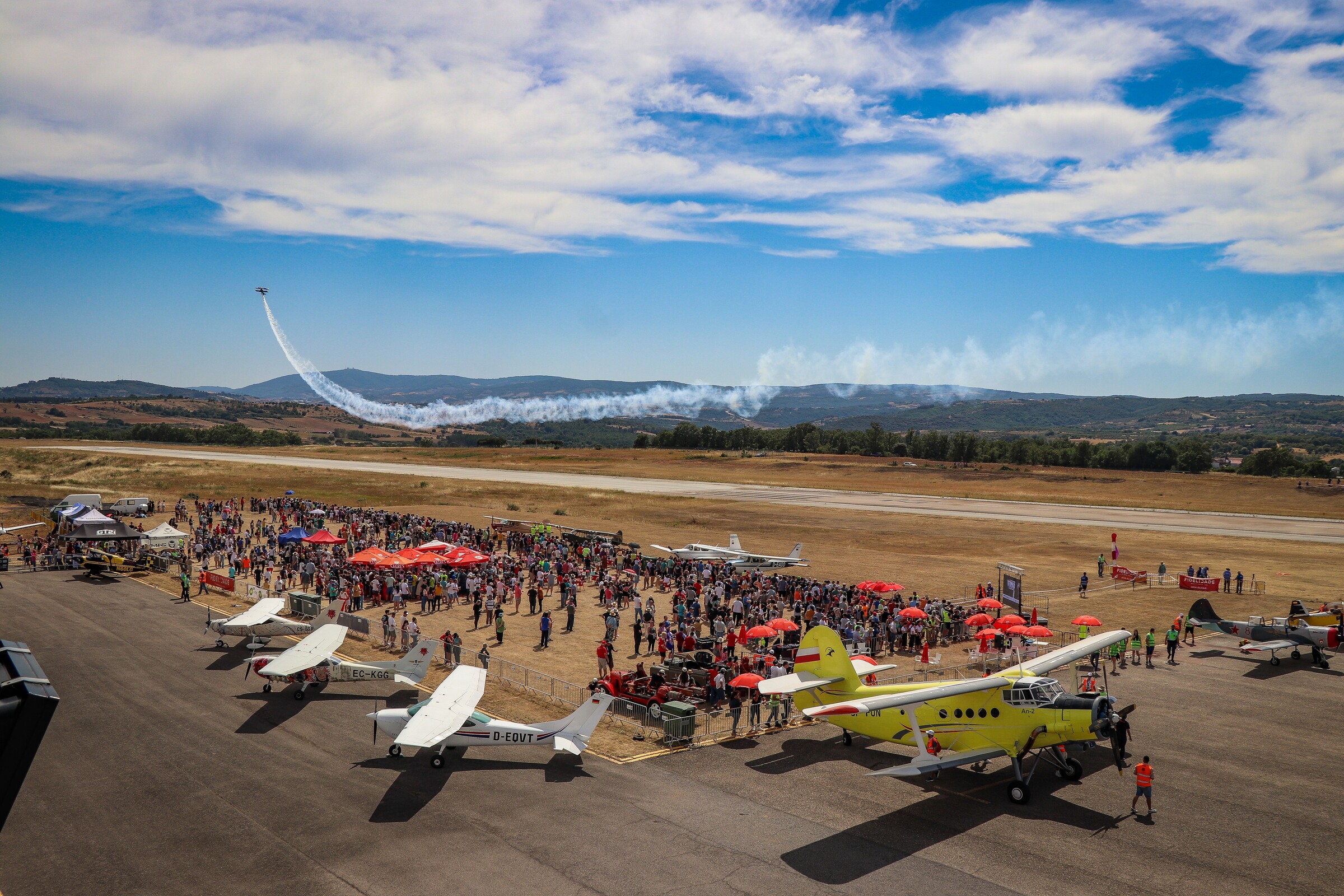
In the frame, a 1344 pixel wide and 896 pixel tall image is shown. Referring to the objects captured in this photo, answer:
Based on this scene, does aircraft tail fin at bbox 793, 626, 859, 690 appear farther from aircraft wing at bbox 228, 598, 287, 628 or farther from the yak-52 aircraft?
aircraft wing at bbox 228, 598, 287, 628

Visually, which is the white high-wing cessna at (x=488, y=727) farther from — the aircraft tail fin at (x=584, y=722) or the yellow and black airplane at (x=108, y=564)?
the yellow and black airplane at (x=108, y=564)

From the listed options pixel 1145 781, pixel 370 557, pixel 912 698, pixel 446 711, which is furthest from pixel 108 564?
pixel 1145 781

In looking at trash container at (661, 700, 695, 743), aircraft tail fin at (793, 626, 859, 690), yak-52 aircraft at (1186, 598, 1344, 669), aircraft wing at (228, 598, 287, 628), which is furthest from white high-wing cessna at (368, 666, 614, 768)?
yak-52 aircraft at (1186, 598, 1344, 669)

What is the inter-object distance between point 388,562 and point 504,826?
79.9ft

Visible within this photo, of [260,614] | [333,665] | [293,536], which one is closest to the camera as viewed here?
[333,665]

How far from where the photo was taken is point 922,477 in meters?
125

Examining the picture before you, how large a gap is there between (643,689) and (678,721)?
10.6 ft

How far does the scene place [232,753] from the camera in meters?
20.3

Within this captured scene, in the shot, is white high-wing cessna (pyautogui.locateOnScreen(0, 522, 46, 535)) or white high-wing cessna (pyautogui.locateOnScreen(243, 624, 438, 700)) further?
white high-wing cessna (pyautogui.locateOnScreen(0, 522, 46, 535))

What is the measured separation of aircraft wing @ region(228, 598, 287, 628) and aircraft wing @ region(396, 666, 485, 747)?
1181 centimetres

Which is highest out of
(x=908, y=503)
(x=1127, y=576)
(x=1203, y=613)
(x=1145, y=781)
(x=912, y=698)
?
(x=912, y=698)

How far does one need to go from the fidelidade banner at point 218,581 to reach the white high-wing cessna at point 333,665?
646 inches

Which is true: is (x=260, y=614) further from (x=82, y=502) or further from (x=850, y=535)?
(x=850, y=535)

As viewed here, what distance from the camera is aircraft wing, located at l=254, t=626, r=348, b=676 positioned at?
23.8m
